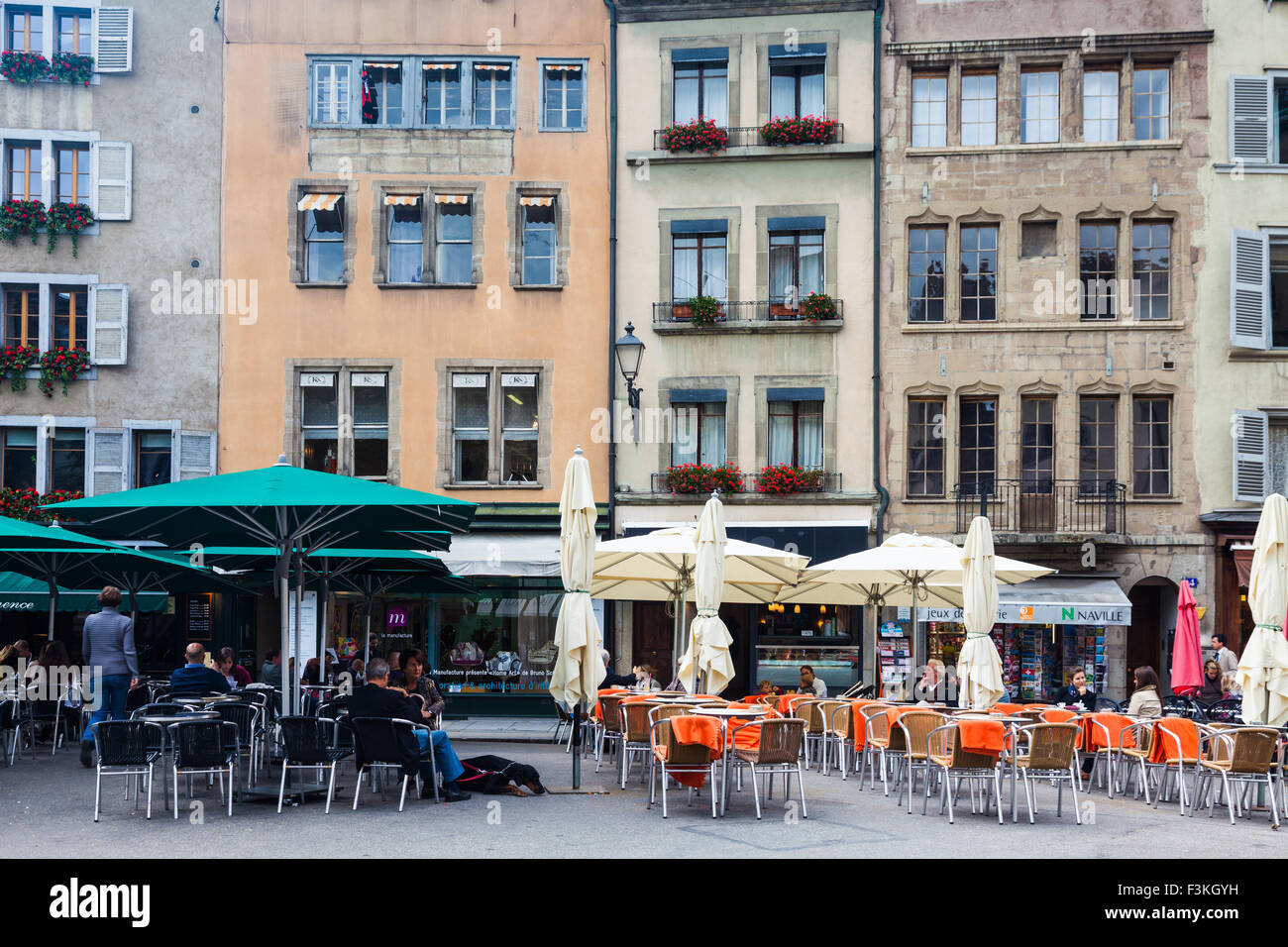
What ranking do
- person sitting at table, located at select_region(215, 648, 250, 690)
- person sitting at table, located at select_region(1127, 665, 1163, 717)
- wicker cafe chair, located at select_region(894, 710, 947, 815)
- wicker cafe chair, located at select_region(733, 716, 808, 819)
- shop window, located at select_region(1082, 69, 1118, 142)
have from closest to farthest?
1. wicker cafe chair, located at select_region(733, 716, 808, 819)
2. wicker cafe chair, located at select_region(894, 710, 947, 815)
3. person sitting at table, located at select_region(1127, 665, 1163, 717)
4. person sitting at table, located at select_region(215, 648, 250, 690)
5. shop window, located at select_region(1082, 69, 1118, 142)

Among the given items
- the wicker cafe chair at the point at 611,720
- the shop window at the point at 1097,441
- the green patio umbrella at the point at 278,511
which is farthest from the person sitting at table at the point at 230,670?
the shop window at the point at 1097,441

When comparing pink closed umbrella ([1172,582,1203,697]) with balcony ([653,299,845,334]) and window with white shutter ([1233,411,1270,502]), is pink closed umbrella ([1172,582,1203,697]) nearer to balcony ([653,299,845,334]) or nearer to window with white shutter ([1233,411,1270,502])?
window with white shutter ([1233,411,1270,502])

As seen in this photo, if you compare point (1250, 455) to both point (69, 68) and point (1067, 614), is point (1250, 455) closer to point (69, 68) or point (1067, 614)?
point (1067, 614)

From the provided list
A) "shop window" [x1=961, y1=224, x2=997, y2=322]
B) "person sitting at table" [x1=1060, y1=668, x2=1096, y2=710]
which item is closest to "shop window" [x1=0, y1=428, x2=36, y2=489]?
"shop window" [x1=961, y1=224, x2=997, y2=322]

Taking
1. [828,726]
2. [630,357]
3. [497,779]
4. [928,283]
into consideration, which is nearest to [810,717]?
[828,726]

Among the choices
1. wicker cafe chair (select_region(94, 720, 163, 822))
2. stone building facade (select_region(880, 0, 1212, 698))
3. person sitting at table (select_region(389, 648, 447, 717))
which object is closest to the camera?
wicker cafe chair (select_region(94, 720, 163, 822))


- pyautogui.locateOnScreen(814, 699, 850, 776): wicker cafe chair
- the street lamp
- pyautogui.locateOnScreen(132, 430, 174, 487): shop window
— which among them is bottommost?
pyautogui.locateOnScreen(814, 699, 850, 776): wicker cafe chair

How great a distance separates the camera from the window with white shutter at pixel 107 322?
2566 centimetres

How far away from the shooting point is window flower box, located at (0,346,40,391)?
25.3 meters

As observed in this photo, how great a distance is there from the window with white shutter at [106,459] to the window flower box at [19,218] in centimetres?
384

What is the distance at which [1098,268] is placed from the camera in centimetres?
2486

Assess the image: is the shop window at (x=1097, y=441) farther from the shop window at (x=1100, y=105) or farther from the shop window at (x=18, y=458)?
the shop window at (x=18, y=458)

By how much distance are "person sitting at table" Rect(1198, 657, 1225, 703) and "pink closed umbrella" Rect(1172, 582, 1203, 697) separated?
18cm
